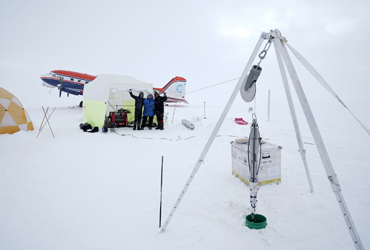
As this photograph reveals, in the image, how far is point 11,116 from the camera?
786 cm

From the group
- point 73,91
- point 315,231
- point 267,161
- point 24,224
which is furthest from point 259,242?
point 73,91

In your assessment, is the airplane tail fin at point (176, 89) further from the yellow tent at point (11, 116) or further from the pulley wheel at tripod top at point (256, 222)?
the pulley wheel at tripod top at point (256, 222)

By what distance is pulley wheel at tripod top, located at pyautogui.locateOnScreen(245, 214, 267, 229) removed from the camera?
2896 mm

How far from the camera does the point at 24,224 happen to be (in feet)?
10.1

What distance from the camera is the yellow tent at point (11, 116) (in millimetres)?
7616

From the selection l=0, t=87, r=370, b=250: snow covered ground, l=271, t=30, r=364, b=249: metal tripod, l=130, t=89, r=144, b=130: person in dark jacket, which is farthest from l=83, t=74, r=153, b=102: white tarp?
l=271, t=30, r=364, b=249: metal tripod

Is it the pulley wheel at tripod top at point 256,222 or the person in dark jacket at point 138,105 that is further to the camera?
the person in dark jacket at point 138,105

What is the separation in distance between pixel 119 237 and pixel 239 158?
277 cm

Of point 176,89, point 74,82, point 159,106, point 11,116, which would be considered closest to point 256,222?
point 159,106

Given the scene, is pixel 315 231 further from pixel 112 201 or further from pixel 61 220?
pixel 61 220

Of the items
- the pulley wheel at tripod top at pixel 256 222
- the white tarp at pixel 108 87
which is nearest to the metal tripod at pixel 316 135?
the pulley wheel at tripod top at pixel 256 222

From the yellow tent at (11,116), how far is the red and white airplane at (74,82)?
1245cm

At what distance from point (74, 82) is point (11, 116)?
13.5 metres

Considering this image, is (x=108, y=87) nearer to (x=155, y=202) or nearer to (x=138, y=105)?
(x=138, y=105)
